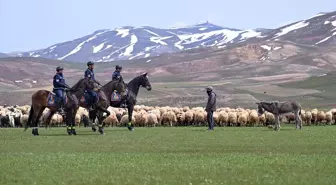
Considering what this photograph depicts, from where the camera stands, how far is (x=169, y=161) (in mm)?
17578

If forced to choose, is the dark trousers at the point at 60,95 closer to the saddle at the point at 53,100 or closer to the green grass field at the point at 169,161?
the saddle at the point at 53,100


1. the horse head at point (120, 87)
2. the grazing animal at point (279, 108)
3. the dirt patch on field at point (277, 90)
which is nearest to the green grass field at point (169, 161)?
the horse head at point (120, 87)

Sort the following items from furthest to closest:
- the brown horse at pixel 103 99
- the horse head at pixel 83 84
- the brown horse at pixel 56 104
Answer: the brown horse at pixel 103 99, the horse head at pixel 83 84, the brown horse at pixel 56 104

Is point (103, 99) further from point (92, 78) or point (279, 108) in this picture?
point (279, 108)

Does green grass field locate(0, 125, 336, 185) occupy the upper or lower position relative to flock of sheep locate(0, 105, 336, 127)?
lower

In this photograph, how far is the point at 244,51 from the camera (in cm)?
17112

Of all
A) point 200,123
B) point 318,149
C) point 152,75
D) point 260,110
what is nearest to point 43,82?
point 152,75

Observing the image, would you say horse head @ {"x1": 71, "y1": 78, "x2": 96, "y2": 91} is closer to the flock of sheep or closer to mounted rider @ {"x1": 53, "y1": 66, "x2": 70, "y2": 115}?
mounted rider @ {"x1": 53, "y1": 66, "x2": 70, "y2": 115}

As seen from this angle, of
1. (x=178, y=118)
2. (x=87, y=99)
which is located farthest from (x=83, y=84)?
(x=178, y=118)

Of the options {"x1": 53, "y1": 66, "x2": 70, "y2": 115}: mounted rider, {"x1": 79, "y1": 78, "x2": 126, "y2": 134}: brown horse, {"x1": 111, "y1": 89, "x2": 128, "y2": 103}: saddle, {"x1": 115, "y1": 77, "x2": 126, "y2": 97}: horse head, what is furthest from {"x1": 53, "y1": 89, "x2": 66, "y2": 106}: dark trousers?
{"x1": 111, "y1": 89, "x2": 128, "y2": 103}: saddle

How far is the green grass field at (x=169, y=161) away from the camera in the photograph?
47.9ft

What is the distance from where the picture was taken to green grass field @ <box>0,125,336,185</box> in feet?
47.9

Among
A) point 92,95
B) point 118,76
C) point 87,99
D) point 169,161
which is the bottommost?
point 169,161

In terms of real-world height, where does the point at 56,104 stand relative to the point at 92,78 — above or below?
below
